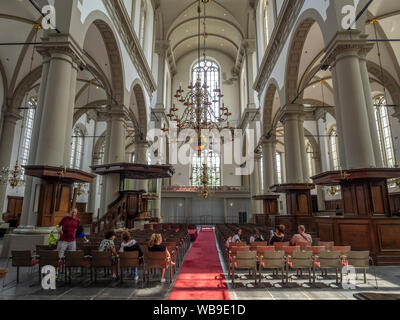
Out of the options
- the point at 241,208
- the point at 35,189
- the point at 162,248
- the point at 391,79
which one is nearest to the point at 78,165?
the point at 241,208

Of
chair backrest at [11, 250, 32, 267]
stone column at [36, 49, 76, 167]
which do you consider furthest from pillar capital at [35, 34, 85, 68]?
chair backrest at [11, 250, 32, 267]

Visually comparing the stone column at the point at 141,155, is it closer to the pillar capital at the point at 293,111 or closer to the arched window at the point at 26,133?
the arched window at the point at 26,133

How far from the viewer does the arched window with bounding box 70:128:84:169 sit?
22.7 meters

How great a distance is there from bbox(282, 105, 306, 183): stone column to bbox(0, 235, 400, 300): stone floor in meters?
6.95

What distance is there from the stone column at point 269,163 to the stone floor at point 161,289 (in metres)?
11.0

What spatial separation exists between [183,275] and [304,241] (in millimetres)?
2837

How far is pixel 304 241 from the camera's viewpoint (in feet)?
18.9

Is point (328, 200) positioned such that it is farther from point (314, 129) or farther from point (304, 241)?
point (304, 241)

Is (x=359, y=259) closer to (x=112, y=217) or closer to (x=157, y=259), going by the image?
(x=157, y=259)

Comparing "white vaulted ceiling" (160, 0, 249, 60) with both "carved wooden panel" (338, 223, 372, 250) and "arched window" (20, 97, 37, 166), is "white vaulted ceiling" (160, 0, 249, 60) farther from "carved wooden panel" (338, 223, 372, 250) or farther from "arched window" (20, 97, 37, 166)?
"carved wooden panel" (338, 223, 372, 250)

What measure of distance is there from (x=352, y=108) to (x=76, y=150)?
73.8 feet

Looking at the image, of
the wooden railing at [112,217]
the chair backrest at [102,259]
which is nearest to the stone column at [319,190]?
the wooden railing at [112,217]

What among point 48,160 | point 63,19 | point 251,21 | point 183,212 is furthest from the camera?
point 183,212

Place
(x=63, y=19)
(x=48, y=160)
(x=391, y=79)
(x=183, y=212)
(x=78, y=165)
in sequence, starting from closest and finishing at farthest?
1. (x=48, y=160)
2. (x=63, y=19)
3. (x=391, y=79)
4. (x=78, y=165)
5. (x=183, y=212)
